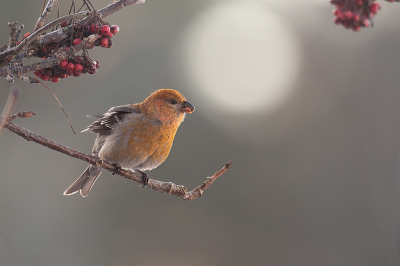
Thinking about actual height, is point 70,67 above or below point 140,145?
above

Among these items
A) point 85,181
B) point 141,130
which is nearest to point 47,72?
point 141,130

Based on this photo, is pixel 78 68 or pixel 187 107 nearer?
pixel 78 68

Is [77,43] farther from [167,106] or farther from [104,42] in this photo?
[167,106]

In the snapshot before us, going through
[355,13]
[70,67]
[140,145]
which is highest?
[355,13]

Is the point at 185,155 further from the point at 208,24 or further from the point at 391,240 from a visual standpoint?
the point at 391,240

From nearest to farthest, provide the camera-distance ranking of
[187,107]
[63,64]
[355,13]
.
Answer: [355,13], [63,64], [187,107]

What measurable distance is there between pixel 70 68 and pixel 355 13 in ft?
1.51

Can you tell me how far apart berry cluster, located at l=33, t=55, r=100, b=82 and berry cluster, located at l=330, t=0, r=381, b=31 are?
1.38 ft

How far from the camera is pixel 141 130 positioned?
100cm

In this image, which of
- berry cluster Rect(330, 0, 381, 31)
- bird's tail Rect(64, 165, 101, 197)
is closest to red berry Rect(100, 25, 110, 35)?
berry cluster Rect(330, 0, 381, 31)

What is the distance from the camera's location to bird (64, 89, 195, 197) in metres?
0.97

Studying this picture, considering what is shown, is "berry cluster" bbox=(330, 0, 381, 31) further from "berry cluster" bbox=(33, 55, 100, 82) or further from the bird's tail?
the bird's tail

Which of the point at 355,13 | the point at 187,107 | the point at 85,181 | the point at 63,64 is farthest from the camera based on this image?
the point at 85,181

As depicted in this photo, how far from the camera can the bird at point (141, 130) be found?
0.97 metres
